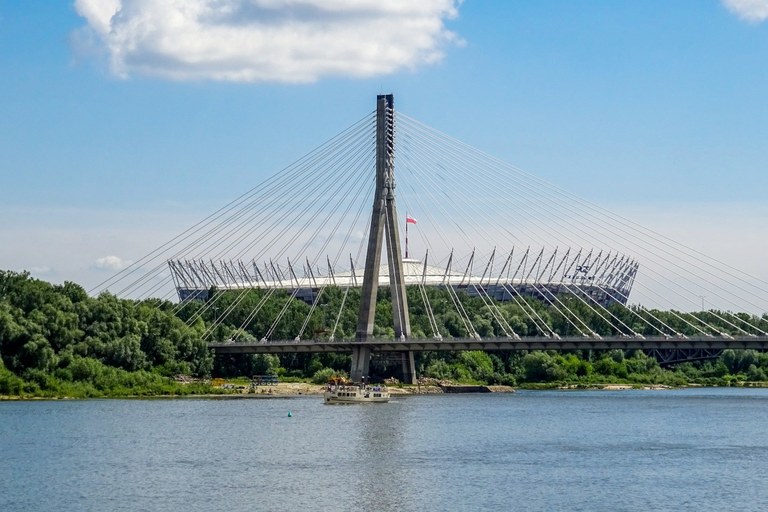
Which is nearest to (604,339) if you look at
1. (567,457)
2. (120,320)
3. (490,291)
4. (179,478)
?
(120,320)

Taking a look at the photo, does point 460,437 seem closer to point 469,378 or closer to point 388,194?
point 388,194

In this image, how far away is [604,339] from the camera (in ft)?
316

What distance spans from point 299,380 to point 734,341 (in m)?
33.8

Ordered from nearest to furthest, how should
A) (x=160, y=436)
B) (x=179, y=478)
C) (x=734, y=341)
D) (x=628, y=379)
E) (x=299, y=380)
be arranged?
(x=179, y=478)
(x=160, y=436)
(x=734, y=341)
(x=299, y=380)
(x=628, y=379)

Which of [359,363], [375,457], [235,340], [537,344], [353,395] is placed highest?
[235,340]

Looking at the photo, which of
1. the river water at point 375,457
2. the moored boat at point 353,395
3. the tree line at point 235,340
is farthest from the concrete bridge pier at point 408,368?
the river water at point 375,457

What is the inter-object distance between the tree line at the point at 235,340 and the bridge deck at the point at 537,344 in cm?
414

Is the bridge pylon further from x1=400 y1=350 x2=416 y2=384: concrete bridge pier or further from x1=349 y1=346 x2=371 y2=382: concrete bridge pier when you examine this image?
x1=400 y1=350 x2=416 y2=384: concrete bridge pier

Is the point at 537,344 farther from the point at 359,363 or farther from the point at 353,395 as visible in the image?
the point at 353,395

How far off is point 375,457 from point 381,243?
142 ft

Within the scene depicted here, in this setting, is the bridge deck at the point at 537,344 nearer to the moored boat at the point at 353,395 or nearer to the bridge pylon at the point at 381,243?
the bridge pylon at the point at 381,243

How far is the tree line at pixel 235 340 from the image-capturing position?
3514 inches

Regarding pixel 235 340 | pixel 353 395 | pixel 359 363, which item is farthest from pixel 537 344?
pixel 235 340

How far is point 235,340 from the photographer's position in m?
114
